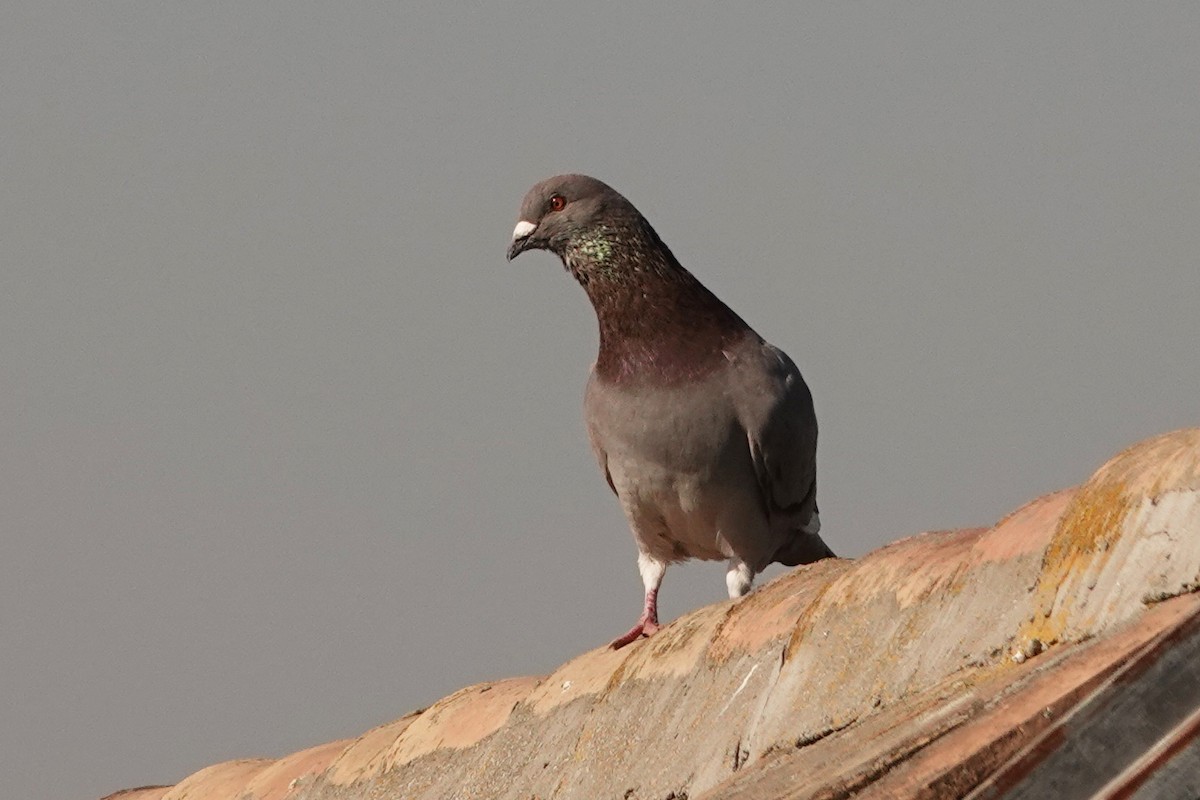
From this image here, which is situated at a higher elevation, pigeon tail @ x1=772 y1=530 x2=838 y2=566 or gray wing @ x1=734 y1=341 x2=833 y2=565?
gray wing @ x1=734 y1=341 x2=833 y2=565

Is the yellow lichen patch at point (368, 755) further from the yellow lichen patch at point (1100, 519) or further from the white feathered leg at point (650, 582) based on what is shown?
the yellow lichen patch at point (1100, 519)

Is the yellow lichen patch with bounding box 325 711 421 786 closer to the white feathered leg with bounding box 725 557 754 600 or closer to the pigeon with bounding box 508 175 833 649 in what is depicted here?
the pigeon with bounding box 508 175 833 649

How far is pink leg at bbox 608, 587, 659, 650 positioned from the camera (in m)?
7.30

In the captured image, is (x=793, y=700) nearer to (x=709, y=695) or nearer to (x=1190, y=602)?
(x=709, y=695)

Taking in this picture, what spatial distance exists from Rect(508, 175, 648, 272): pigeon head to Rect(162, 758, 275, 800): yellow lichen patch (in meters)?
3.29

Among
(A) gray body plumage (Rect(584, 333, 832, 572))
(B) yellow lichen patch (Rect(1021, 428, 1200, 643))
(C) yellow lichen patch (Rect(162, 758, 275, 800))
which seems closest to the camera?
(B) yellow lichen patch (Rect(1021, 428, 1200, 643))

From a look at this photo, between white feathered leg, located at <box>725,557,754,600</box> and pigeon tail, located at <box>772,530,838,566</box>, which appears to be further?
pigeon tail, located at <box>772,530,838,566</box>

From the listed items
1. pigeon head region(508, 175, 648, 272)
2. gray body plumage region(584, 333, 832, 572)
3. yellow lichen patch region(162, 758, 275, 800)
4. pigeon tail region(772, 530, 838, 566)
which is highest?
pigeon head region(508, 175, 648, 272)

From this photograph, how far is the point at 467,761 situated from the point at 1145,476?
3.45 m

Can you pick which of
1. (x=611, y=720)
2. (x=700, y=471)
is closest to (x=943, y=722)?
(x=611, y=720)

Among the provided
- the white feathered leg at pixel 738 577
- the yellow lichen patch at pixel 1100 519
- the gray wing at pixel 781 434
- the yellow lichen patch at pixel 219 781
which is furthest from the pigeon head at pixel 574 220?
the yellow lichen patch at pixel 1100 519

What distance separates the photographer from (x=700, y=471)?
962 cm

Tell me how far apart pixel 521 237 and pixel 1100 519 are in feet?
22.3

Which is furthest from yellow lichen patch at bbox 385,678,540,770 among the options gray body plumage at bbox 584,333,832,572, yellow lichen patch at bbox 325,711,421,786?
gray body plumage at bbox 584,333,832,572
